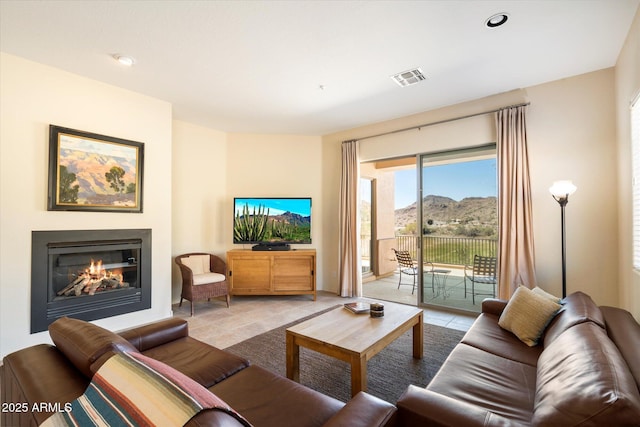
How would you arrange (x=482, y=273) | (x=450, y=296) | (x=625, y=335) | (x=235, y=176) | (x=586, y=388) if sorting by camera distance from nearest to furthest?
1. (x=586, y=388)
2. (x=625, y=335)
3. (x=482, y=273)
4. (x=450, y=296)
5. (x=235, y=176)

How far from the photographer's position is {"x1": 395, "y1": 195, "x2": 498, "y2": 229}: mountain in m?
3.85

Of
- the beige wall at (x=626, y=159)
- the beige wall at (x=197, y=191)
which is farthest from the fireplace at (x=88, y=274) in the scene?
the beige wall at (x=626, y=159)

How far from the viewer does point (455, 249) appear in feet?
13.6

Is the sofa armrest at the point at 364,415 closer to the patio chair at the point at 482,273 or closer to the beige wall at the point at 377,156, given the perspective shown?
the beige wall at the point at 377,156

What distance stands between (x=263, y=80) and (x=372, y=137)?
2182 millimetres

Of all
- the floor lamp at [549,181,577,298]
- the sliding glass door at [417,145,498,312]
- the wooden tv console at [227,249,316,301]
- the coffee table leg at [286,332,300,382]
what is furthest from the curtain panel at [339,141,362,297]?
the coffee table leg at [286,332,300,382]

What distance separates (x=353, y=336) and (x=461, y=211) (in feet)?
9.12

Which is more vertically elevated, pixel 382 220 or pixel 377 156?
pixel 377 156

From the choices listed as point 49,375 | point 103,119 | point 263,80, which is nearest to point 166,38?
point 263,80

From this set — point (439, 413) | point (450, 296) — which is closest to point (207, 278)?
→ point (450, 296)

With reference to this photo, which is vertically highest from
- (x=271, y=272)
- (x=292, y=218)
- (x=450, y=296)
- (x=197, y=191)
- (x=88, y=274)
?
(x=197, y=191)

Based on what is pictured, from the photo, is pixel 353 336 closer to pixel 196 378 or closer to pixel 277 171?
pixel 196 378

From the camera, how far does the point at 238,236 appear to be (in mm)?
4973

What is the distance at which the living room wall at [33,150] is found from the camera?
2.74 meters
